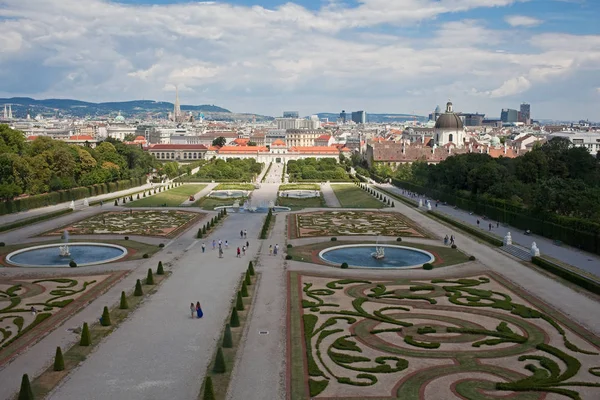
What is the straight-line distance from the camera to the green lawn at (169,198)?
7578 cm

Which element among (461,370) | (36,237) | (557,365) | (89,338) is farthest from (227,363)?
(36,237)

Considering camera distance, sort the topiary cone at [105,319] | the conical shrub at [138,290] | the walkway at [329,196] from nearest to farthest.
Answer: the topiary cone at [105,319] → the conical shrub at [138,290] → the walkway at [329,196]

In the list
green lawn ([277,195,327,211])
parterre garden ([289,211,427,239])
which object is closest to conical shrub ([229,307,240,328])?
parterre garden ([289,211,427,239])

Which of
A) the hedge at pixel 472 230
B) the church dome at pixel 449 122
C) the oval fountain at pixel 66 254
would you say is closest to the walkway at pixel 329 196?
the hedge at pixel 472 230

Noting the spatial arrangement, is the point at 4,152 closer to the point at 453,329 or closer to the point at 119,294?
the point at 119,294

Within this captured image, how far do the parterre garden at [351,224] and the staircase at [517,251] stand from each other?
844cm

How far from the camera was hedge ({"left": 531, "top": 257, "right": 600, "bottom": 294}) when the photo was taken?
3094 cm

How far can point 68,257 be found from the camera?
136ft

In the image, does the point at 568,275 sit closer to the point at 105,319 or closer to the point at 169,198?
the point at 105,319

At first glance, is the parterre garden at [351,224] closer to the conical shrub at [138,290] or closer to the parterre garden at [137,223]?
the parterre garden at [137,223]

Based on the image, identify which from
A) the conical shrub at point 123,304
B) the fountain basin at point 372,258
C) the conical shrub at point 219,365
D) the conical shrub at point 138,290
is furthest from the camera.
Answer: the fountain basin at point 372,258

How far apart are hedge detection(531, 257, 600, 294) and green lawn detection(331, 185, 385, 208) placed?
120ft

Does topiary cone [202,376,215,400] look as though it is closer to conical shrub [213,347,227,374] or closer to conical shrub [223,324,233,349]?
conical shrub [213,347,227,374]

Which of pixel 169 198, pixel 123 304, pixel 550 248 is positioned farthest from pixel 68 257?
pixel 169 198
